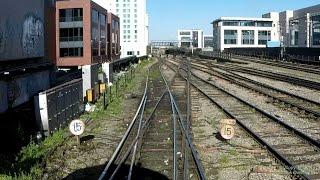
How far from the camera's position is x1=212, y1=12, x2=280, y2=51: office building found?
156 metres

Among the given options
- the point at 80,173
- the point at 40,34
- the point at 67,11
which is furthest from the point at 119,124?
the point at 67,11

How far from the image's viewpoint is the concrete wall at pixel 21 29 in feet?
76.1

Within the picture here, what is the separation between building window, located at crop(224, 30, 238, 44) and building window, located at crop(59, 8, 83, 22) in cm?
9286

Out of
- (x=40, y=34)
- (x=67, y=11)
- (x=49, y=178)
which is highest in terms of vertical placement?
(x=67, y=11)

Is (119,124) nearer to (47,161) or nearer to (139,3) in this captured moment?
(47,161)

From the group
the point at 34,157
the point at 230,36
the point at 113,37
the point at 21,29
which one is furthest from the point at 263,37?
the point at 34,157

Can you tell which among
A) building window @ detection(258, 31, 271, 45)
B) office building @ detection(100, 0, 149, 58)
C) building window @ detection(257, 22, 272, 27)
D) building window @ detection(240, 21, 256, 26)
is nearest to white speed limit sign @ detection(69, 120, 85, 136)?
office building @ detection(100, 0, 149, 58)

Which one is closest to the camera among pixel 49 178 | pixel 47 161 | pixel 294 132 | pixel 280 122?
pixel 49 178

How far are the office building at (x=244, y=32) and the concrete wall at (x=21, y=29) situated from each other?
127 m

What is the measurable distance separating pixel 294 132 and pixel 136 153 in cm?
537

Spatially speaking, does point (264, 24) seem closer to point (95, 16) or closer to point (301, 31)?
point (301, 31)

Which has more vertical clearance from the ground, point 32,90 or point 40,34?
point 40,34

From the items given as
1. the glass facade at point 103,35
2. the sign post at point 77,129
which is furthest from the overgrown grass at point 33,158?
the glass facade at point 103,35

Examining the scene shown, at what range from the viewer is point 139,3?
136125mm
